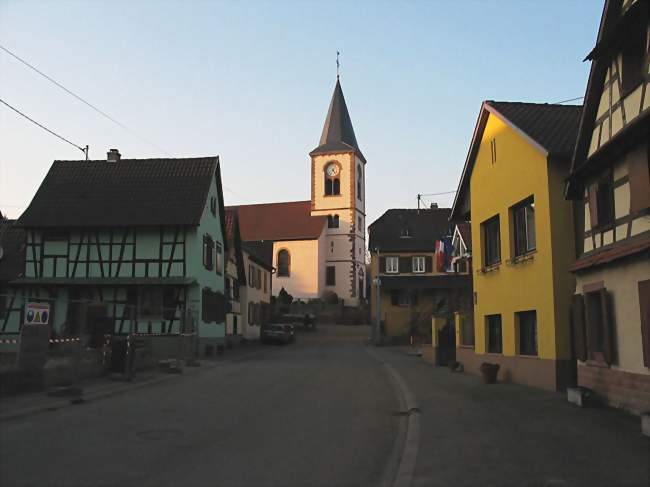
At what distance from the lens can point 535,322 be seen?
54.5ft

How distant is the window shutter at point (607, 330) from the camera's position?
1189 cm

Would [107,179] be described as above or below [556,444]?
above

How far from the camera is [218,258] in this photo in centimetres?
3572

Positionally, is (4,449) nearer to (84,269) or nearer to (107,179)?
(84,269)

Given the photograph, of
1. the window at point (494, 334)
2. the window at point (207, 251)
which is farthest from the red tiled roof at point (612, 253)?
the window at point (207, 251)

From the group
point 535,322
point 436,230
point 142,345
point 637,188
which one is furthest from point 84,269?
point 436,230

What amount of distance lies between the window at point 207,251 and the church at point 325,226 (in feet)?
152

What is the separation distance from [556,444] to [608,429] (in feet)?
4.76

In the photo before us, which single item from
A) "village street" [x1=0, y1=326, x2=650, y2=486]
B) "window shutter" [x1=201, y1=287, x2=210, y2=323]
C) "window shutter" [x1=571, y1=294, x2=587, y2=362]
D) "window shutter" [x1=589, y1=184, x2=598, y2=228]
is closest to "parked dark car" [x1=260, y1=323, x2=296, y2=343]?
"window shutter" [x1=201, y1=287, x2=210, y2=323]

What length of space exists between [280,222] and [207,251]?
176 feet

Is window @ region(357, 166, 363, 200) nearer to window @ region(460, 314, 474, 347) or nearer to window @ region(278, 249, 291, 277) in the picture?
window @ region(278, 249, 291, 277)

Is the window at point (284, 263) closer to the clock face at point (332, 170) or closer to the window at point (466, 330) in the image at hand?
the clock face at point (332, 170)

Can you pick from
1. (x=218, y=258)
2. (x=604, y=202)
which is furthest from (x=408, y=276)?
(x=604, y=202)

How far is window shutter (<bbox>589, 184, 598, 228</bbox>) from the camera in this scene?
13.2m
